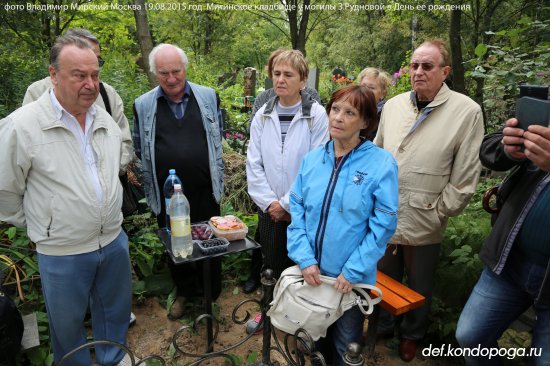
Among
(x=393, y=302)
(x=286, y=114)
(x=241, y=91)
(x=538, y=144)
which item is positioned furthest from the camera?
(x=241, y=91)

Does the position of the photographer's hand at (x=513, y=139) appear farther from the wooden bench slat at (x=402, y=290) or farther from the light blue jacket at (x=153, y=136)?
the light blue jacket at (x=153, y=136)

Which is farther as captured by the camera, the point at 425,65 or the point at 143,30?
the point at 143,30

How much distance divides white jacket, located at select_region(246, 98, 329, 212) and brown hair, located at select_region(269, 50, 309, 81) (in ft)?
0.73

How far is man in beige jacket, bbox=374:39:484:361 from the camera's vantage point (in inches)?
92.4

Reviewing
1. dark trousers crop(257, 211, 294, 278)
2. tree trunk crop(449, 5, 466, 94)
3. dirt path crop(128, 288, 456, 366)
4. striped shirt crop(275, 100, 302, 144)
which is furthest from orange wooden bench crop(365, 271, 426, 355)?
tree trunk crop(449, 5, 466, 94)

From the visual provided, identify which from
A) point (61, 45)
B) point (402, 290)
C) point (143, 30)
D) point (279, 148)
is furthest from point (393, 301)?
point (143, 30)

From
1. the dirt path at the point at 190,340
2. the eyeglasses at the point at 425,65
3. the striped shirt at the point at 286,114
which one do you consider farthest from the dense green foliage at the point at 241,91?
the striped shirt at the point at 286,114

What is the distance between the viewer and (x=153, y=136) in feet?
9.21

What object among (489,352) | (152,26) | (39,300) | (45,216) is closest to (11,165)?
(45,216)

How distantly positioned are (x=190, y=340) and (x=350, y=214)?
1.88 meters

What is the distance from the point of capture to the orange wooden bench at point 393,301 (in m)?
2.21

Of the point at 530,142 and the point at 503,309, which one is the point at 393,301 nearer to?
the point at 503,309

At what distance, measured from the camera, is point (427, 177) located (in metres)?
2.42

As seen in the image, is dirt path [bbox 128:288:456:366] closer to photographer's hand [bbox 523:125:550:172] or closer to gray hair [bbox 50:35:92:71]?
photographer's hand [bbox 523:125:550:172]
